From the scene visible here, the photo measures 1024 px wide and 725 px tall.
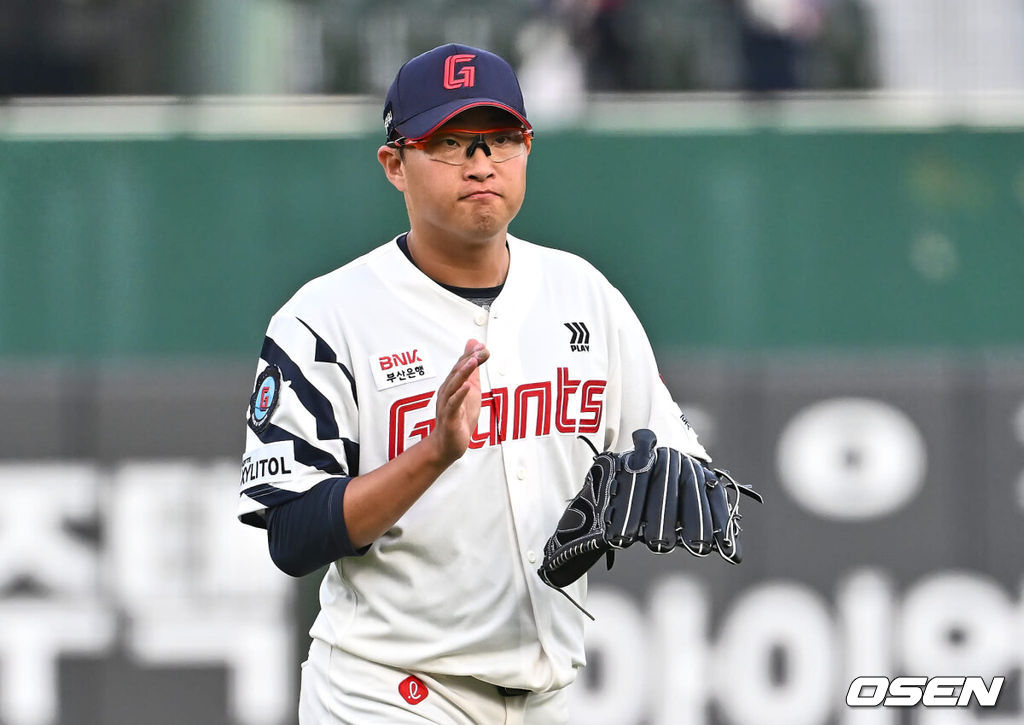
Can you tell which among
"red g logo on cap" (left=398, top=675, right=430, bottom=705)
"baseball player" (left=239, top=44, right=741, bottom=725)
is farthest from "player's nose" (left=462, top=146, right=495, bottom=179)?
"red g logo on cap" (left=398, top=675, right=430, bottom=705)

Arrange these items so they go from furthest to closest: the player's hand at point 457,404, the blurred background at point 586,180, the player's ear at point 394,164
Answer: the blurred background at point 586,180, the player's ear at point 394,164, the player's hand at point 457,404

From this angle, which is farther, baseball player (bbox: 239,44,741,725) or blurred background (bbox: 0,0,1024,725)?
blurred background (bbox: 0,0,1024,725)

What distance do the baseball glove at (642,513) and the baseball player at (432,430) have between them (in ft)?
0.33

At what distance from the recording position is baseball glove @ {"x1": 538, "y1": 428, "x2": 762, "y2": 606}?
2.78 m

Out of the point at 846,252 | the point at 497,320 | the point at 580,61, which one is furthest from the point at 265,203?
the point at 497,320

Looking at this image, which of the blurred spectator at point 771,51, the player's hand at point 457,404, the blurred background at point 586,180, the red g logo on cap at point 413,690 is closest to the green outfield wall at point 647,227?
the blurred background at point 586,180

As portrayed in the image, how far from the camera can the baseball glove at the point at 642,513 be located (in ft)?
9.12

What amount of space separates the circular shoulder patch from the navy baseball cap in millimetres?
477

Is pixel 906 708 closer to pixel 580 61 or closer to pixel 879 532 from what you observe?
pixel 879 532

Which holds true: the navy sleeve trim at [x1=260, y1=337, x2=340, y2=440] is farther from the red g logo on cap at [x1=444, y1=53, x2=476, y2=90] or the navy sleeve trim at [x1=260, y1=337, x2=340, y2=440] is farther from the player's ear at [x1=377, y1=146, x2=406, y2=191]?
the red g logo on cap at [x1=444, y1=53, x2=476, y2=90]

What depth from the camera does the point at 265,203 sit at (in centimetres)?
713

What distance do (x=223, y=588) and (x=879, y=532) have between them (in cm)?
258

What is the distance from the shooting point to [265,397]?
288cm

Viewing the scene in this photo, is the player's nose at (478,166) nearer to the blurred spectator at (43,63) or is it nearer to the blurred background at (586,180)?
the blurred background at (586,180)
